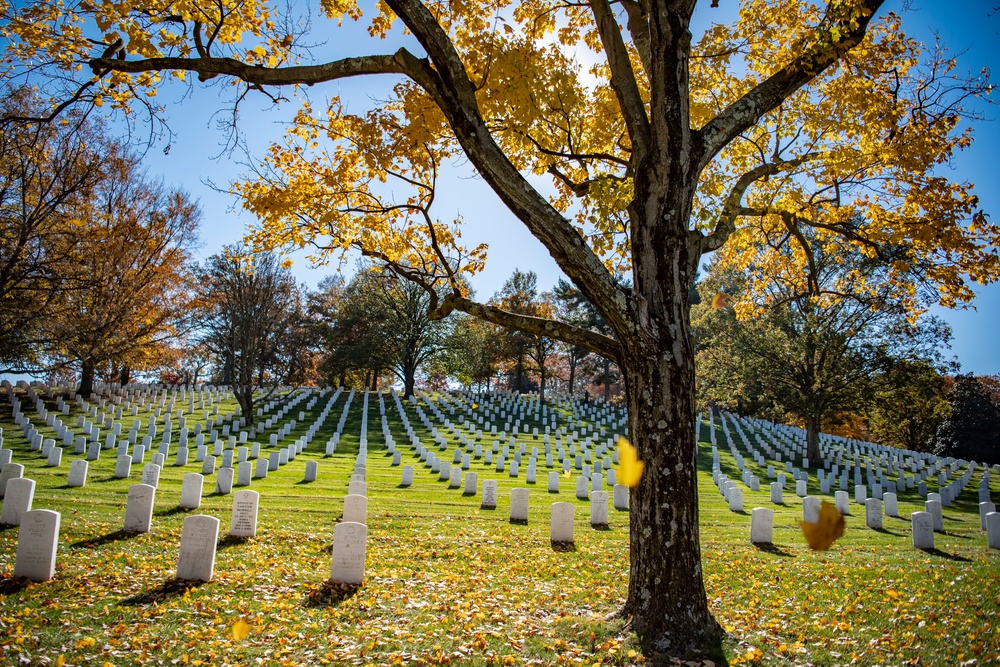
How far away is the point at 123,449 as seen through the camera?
52.6 ft

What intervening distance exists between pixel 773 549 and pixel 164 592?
979 cm

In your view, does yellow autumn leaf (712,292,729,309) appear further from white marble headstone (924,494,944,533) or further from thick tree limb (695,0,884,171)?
white marble headstone (924,494,944,533)

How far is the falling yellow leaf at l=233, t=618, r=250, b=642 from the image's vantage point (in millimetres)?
5029

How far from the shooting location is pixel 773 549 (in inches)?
406

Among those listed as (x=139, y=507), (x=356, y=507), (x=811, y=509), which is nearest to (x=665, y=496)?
(x=356, y=507)

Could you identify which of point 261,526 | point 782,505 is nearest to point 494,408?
point 782,505

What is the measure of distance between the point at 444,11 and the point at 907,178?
637cm

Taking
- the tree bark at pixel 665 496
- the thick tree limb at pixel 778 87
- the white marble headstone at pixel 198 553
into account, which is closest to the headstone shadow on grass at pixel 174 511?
the white marble headstone at pixel 198 553

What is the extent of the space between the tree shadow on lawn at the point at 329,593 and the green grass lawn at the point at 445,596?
0.11ft

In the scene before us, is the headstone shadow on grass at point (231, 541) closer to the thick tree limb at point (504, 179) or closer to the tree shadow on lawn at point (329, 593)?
the tree shadow on lawn at point (329, 593)

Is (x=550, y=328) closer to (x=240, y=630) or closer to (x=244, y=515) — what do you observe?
(x=240, y=630)

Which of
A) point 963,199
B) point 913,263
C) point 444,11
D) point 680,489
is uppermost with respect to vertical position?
point 444,11

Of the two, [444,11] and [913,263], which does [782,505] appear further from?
[444,11]

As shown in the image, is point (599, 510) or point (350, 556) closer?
point (350, 556)
